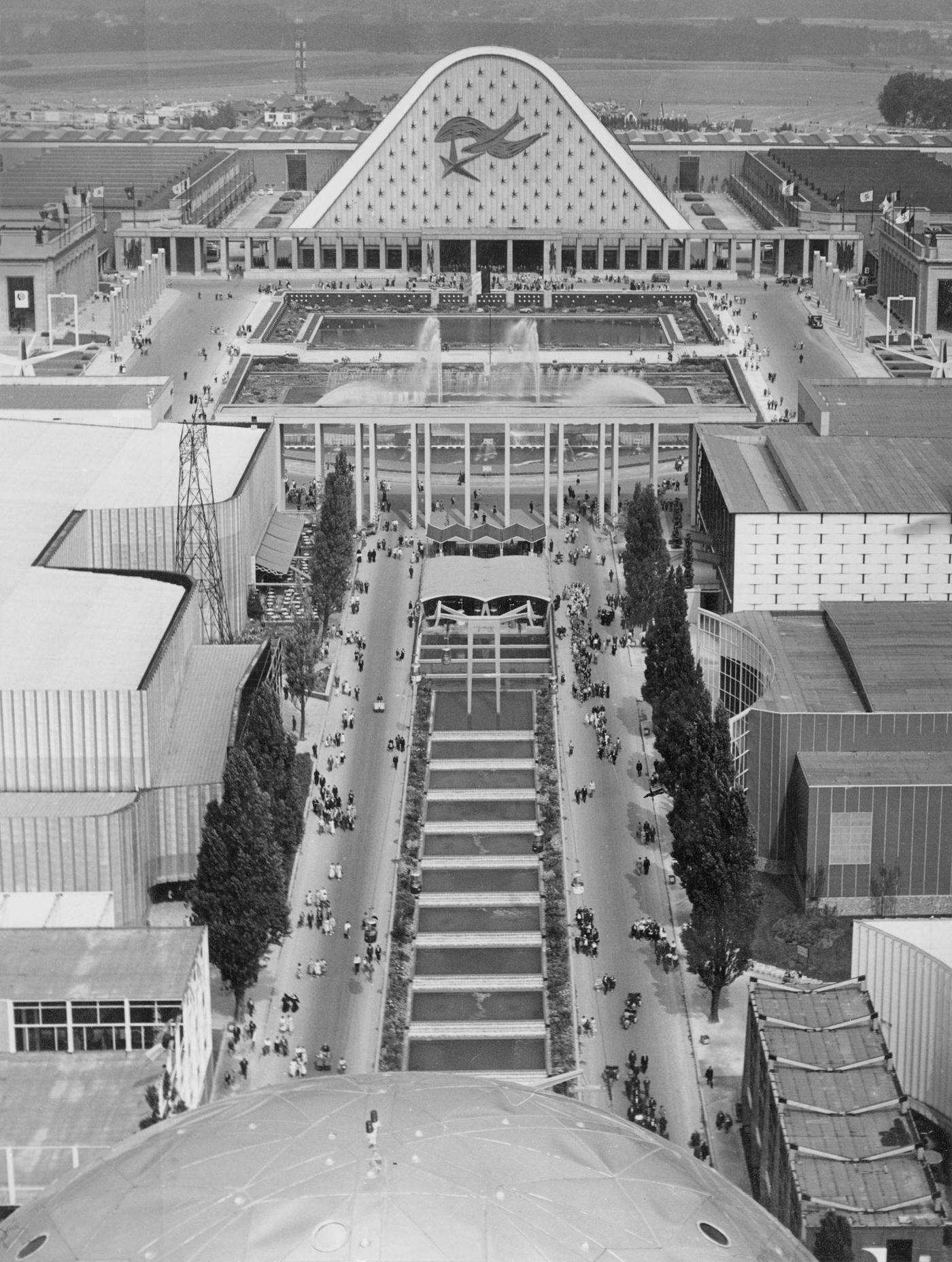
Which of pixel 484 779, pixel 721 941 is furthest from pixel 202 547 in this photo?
pixel 721 941

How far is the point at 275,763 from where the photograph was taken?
43781 millimetres

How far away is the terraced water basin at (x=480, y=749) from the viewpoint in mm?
51094

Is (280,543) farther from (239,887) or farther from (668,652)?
(239,887)

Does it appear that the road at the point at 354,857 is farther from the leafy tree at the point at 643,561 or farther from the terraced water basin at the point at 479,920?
the leafy tree at the point at 643,561

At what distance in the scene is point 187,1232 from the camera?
15.5 meters

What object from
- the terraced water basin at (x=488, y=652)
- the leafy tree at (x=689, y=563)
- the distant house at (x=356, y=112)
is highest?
the distant house at (x=356, y=112)

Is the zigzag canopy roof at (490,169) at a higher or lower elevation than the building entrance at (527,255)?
higher

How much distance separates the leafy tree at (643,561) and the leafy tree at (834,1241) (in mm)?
29175

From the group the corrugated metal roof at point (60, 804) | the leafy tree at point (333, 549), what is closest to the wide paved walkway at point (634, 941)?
the leafy tree at point (333, 549)

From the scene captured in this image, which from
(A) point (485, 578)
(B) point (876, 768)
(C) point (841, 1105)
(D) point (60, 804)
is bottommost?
(A) point (485, 578)

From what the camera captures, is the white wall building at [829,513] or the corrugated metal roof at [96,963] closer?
the corrugated metal roof at [96,963]

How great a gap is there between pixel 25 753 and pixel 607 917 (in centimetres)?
1112

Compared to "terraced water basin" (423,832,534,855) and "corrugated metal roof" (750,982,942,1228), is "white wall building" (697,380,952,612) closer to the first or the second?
"terraced water basin" (423,832,534,855)

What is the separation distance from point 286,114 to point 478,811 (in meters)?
141
